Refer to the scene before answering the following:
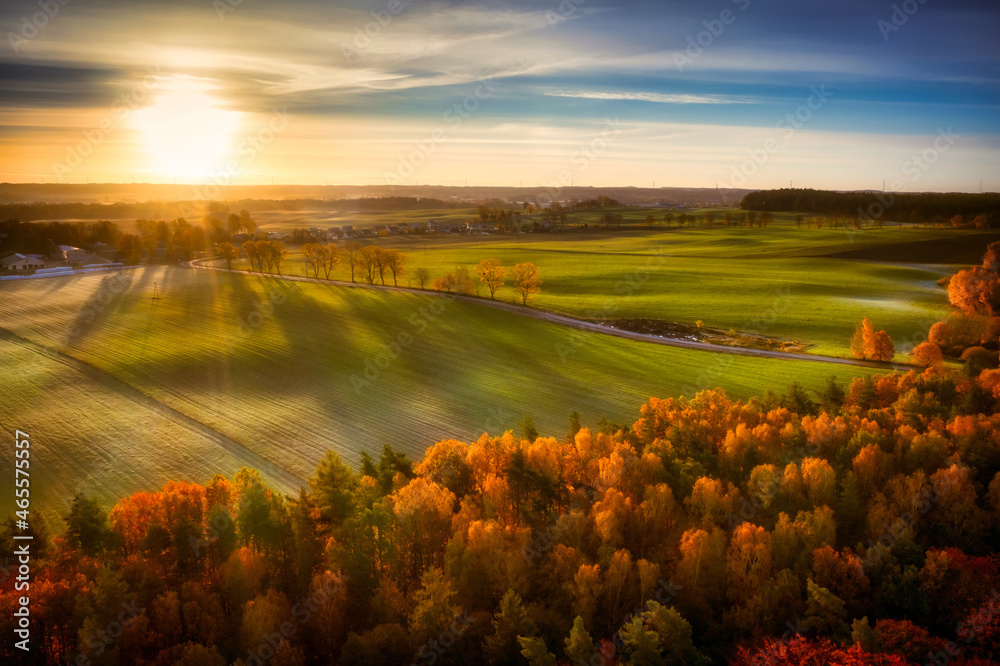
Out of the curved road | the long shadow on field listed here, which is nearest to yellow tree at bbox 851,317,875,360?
the curved road

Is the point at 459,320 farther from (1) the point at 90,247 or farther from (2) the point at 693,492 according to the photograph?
(1) the point at 90,247

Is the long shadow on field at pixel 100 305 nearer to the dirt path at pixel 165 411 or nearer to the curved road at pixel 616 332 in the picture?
the dirt path at pixel 165 411

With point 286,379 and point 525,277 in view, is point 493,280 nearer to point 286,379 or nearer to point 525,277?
point 525,277

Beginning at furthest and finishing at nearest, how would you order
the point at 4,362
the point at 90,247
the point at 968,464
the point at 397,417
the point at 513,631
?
the point at 90,247
the point at 4,362
the point at 397,417
the point at 968,464
the point at 513,631

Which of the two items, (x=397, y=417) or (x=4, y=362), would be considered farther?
(x=4, y=362)

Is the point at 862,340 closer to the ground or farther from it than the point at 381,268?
closer to the ground

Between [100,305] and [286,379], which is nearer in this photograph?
[286,379]

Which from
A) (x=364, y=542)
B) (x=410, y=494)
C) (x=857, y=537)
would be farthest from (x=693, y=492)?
(x=364, y=542)

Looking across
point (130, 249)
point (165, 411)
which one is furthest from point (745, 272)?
point (130, 249)
